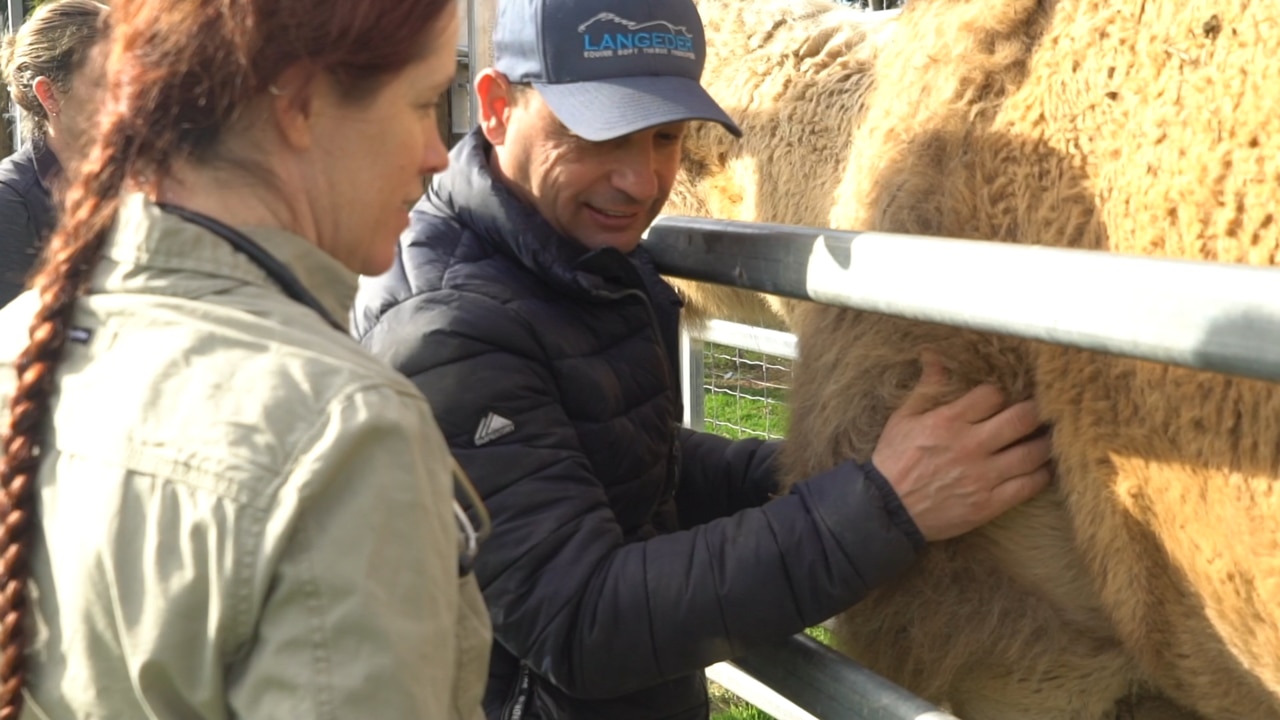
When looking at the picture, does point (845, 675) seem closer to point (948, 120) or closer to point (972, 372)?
point (972, 372)

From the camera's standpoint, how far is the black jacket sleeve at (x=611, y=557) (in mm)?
1916

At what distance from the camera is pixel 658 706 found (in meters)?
2.29

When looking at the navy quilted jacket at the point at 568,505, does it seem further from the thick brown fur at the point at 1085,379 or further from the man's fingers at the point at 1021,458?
the thick brown fur at the point at 1085,379

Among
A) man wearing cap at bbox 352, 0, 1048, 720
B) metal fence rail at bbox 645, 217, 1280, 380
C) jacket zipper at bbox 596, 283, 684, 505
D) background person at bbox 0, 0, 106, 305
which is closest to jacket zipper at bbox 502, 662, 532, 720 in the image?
man wearing cap at bbox 352, 0, 1048, 720

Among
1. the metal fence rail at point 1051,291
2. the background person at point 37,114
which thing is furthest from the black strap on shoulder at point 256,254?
Result: the background person at point 37,114

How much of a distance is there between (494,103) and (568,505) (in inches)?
31.0

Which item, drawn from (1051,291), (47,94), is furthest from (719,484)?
(47,94)

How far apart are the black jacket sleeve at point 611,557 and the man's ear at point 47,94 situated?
9.25ft

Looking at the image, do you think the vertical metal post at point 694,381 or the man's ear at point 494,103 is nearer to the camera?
the man's ear at point 494,103

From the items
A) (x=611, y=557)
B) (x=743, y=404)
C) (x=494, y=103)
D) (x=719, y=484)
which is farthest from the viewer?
(x=743, y=404)

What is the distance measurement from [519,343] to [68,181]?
2.73 feet

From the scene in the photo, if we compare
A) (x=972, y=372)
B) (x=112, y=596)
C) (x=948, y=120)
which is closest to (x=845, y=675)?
(x=972, y=372)

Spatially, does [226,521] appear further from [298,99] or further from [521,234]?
[521,234]

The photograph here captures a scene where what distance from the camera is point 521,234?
2.17m
